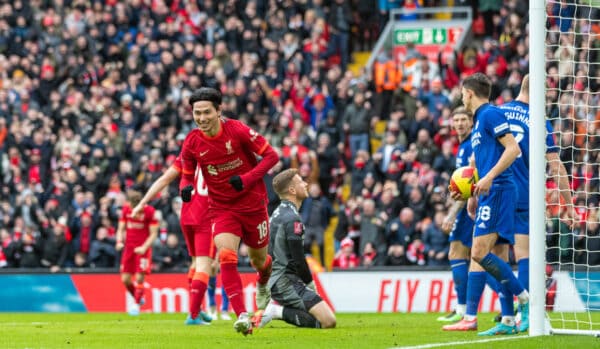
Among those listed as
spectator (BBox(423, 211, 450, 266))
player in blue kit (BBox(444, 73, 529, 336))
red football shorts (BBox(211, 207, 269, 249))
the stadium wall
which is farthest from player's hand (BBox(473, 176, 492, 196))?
spectator (BBox(423, 211, 450, 266))

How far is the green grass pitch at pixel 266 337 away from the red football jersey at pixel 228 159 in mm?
1342

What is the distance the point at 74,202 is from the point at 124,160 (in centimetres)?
140

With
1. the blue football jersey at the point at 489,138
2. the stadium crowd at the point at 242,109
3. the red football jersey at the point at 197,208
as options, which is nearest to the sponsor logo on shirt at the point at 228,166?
the blue football jersey at the point at 489,138

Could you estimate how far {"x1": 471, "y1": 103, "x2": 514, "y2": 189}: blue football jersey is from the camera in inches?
468

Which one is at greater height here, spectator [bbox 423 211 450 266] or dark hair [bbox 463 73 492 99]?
A: dark hair [bbox 463 73 492 99]

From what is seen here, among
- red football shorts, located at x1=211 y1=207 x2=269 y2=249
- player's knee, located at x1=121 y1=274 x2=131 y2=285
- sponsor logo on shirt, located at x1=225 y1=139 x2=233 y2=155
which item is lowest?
player's knee, located at x1=121 y1=274 x2=131 y2=285

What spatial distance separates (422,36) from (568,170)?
1001cm

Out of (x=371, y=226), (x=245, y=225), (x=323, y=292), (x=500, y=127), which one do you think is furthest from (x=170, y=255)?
(x=500, y=127)

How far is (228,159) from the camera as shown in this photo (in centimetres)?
1258

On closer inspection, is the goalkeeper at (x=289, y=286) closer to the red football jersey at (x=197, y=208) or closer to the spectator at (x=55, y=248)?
the red football jersey at (x=197, y=208)

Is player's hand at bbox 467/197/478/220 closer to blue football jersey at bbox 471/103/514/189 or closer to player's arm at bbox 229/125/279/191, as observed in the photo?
blue football jersey at bbox 471/103/514/189

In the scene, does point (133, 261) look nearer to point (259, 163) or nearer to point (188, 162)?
point (188, 162)

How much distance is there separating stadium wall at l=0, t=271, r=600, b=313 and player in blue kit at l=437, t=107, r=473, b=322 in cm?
423

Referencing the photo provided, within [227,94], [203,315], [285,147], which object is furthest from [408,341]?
[227,94]
